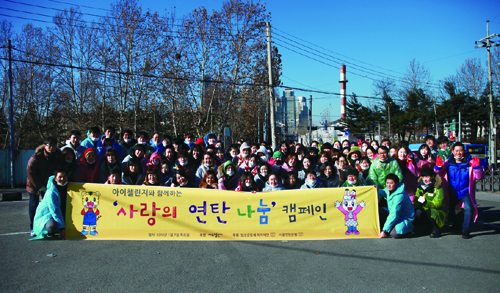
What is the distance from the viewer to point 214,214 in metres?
6.59

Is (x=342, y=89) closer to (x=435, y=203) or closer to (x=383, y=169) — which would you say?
(x=383, y=169)

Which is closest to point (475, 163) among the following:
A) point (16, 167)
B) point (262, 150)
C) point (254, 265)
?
point (254, 265)

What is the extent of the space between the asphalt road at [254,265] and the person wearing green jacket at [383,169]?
1.18 m

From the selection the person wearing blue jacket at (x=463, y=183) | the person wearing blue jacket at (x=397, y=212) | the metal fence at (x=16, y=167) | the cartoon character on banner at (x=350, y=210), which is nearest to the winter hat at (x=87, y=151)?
the cartoon character on banner at (x=350, y=210)

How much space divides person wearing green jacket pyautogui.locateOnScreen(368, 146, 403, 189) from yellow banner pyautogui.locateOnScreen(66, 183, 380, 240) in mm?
605

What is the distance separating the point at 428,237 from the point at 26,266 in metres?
6.21

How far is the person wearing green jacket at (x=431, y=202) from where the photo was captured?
22.4 ft

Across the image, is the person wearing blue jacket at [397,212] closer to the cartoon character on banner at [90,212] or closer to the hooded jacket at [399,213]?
the hooded jacket at [399,213]

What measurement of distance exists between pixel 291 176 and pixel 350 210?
1.34m

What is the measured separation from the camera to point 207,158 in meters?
7.79

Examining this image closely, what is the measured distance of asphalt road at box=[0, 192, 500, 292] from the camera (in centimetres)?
442

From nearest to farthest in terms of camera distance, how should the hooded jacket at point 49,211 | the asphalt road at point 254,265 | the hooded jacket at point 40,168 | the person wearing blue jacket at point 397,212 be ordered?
the asphalt road at point 254,265 → the hooded jacket at point 49,211 → the person wearing blue jacket at point 397,212 → the hooded jacket at point 40,168

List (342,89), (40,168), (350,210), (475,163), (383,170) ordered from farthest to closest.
→ (342,89) → (383,170) → (475,163) → (40,168) → (350,210)

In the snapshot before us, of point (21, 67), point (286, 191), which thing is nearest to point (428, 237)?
point (286, 191)
